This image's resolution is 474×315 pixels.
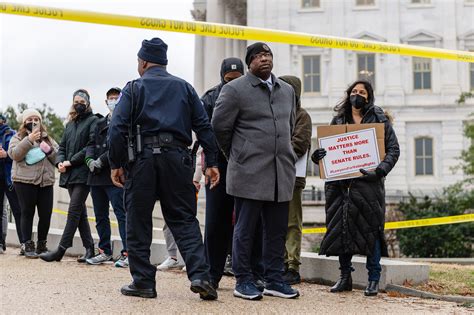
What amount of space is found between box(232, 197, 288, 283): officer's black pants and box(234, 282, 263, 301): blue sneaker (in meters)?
0.05

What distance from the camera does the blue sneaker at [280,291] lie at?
7.72 meters

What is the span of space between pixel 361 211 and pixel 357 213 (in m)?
0.04

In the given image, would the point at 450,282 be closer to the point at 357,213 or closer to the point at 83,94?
the point at 357,213

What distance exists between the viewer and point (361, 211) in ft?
27.4

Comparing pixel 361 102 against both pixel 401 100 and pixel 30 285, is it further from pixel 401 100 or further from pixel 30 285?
pixel 401 100

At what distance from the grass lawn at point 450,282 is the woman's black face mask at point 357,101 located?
1.85m

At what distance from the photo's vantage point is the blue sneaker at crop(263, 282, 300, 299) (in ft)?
25.3

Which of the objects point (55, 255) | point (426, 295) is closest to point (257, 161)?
point (426, 295)

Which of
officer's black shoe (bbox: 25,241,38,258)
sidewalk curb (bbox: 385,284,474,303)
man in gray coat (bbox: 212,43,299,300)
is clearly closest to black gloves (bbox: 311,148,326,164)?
man in gray coat (bbox: 212,43,299,300)

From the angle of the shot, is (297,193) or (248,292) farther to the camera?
(297,193)

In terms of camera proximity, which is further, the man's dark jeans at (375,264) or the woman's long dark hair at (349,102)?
the woman's long dark hair at (349,102)

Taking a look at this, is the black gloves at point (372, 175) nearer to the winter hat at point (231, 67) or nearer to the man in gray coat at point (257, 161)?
the man in gray coat at point (257, 161)

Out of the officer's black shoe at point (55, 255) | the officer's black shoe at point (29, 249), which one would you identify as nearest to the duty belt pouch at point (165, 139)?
the officer's black shoe at point (55, 255)

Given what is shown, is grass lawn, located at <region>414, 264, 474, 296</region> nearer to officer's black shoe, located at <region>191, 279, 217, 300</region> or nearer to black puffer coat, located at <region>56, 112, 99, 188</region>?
officer's black shoe, located at <region>191, 279, 217, 300</region>
